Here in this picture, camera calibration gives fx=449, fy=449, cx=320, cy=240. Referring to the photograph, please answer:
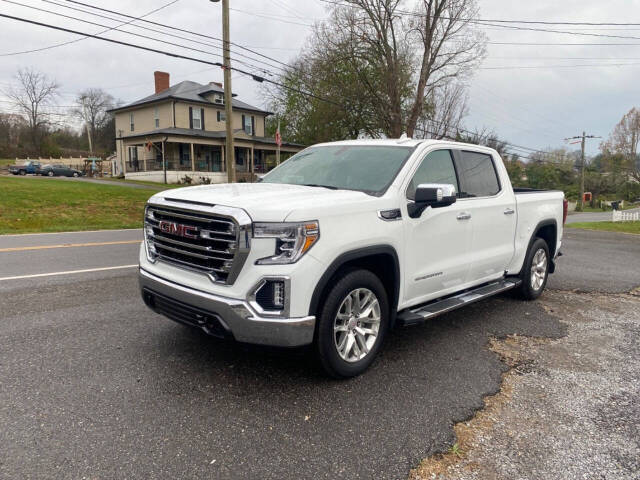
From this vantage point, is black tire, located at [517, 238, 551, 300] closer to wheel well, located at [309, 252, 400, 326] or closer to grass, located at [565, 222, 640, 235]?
wheel well, located at [309, 252, 400, 326]

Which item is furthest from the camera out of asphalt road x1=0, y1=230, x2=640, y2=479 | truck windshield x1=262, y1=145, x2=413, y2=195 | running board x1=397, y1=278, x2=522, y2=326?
truck windshield x1=262, y1=145, x2=413, y2=195

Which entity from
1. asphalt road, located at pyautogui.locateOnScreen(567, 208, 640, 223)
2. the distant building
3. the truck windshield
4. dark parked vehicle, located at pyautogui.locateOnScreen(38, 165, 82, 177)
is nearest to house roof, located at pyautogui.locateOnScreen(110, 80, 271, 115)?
the distant building

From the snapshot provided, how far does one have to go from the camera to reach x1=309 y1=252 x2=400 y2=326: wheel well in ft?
10.3

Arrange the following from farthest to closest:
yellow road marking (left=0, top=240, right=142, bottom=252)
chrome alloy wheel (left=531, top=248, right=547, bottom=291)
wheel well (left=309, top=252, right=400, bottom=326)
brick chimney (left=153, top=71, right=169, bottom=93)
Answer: brick chimney (left=153, top=71, right=169, bottom=93) → yellow road marking (left=0, top=240, right=142, bottom=252) → chrome alloy wheel (left=531, top=248, right=547, bottom=291) → wheel well (left=309, top=252, right=400, bottom=326)

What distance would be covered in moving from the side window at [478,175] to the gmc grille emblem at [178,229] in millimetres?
2853

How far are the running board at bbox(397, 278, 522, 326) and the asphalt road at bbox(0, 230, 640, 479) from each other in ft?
1.33

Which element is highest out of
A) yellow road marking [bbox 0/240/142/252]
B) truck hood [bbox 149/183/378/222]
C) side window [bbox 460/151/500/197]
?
side window [bbox 460/151/500/197]

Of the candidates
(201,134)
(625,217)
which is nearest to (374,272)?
(625,217)

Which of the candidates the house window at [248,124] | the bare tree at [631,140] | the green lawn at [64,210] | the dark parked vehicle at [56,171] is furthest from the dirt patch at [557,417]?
the bare tree at [631,140]

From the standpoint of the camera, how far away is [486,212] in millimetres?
4836

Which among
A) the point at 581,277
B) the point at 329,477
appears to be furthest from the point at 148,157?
the point at 329,477

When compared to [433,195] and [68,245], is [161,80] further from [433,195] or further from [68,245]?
[433,195]

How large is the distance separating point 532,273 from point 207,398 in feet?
15.2

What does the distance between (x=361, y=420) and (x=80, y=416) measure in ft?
5.96
